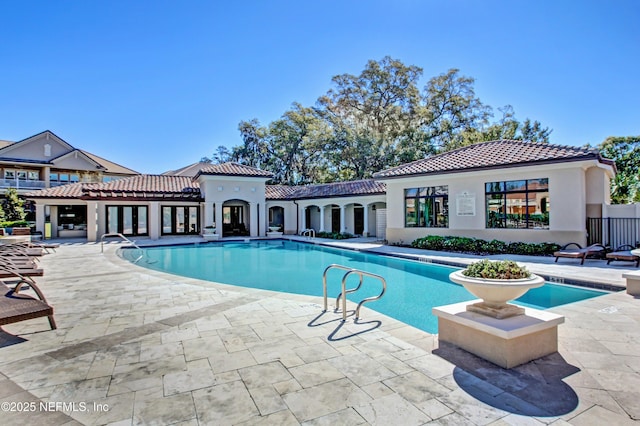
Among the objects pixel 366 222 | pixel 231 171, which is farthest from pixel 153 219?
pixel 366 222

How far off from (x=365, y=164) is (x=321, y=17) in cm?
1819

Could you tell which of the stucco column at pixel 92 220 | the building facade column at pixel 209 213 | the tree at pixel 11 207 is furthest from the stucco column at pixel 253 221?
the tree at pixel 11 207

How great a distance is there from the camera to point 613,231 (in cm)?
1304

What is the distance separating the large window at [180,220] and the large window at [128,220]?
127 centimetres

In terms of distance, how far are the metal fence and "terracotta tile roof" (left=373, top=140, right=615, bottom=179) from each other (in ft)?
7.66

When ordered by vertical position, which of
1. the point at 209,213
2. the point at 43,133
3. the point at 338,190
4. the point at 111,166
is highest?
the point at 43,133

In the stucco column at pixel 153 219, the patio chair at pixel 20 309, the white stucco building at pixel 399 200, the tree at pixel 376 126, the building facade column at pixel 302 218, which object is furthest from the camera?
the tree at pixel 376 126

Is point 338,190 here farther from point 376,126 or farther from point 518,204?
point 376,126

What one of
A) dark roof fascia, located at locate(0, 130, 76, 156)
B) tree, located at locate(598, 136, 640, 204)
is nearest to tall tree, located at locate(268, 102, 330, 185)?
dark roof fascia, located at locate(0, 130, 76, 156)

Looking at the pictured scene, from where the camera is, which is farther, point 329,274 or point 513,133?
point 513,133

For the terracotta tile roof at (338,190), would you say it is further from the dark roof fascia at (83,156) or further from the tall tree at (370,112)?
the dark roof fascia at (83,156)

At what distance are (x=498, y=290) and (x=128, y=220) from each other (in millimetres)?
24865

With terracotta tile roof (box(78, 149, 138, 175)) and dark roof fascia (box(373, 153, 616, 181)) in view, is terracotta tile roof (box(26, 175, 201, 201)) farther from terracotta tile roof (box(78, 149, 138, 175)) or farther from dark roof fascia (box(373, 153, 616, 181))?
dark roof fascia (box(373, 153, 616, 181))

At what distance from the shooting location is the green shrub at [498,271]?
3959mm
